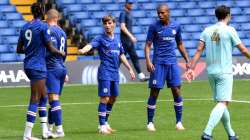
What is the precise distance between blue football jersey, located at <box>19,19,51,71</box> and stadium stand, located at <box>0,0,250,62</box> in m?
14.8

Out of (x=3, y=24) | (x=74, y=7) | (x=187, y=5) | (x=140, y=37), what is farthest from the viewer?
(x=187, y=5)

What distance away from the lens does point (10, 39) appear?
28031 mm

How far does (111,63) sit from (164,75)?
0.93 metres

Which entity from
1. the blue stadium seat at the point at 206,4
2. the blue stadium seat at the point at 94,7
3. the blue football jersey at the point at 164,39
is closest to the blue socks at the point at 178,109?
the blue football jersey at the point at 164,39

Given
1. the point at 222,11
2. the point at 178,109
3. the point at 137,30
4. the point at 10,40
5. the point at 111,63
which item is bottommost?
the point at 10,40

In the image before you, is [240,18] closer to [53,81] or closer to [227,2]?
[227,2]

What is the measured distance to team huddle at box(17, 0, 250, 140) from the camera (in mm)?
11586

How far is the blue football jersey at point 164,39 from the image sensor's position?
1374cm

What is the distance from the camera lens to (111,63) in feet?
44.8

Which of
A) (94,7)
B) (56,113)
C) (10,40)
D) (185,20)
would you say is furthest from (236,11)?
(56,113)

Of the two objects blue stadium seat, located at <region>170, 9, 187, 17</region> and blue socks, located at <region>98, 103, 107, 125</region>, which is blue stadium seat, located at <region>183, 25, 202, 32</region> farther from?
blue socks, located at <region>98, 103, 107, 125</region>

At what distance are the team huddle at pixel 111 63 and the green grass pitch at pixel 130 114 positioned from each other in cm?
40

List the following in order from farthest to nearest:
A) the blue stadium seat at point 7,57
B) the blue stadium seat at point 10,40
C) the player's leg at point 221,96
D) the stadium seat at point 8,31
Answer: the stadium seat at point 8,31 → the blue stadium seat at point 10,40 → the blue stadium seat at point 7,57 → the player's leg at point 221,96

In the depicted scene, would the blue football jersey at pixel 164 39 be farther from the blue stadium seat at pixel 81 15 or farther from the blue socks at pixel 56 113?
the blue stadium seat at pixel 81 15
